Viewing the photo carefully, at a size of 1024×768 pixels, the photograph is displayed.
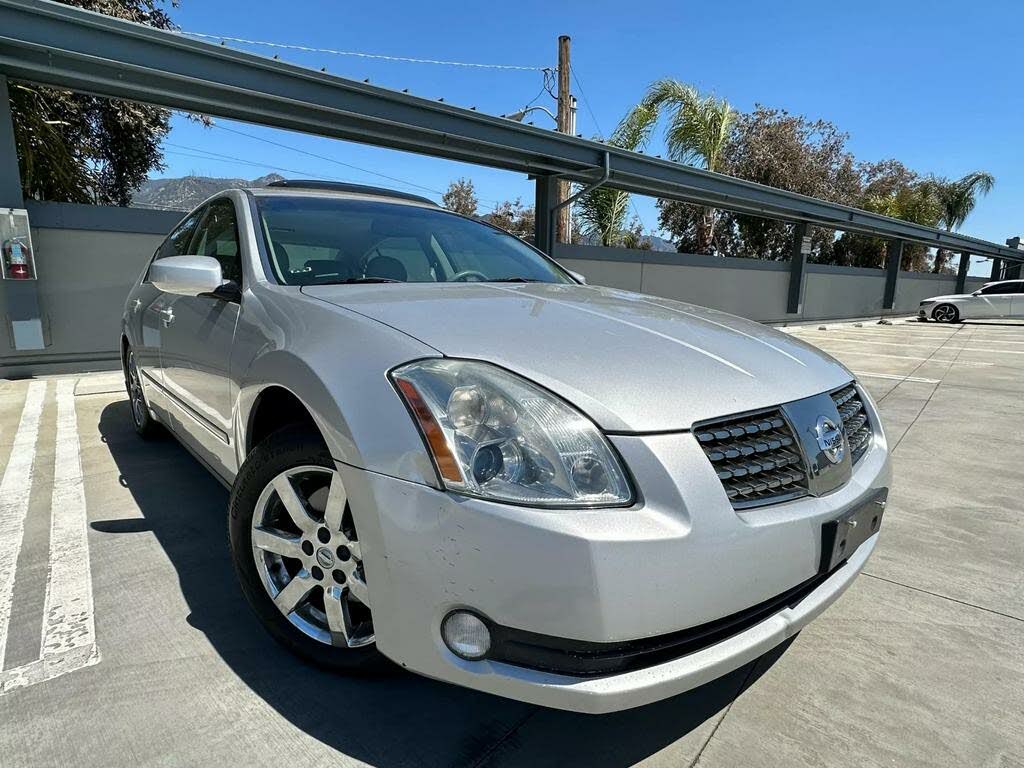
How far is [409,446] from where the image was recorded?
1.31 meters

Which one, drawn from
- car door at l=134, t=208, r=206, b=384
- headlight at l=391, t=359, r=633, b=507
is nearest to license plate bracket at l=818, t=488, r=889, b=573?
headlight at l=391, t=359, r=633, b=507

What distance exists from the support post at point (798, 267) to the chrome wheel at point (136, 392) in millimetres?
15590

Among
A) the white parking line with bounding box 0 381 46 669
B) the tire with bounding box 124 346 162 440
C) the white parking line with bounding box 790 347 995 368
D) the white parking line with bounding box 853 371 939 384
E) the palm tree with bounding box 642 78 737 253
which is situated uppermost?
the palm tree with bounding box 642 78 737 253

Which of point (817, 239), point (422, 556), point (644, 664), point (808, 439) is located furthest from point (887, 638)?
point (817, 239)

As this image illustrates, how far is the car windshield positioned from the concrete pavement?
128cm

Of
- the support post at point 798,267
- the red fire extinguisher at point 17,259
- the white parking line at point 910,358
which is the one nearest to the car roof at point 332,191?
the red fire extinguisher at point 17,259

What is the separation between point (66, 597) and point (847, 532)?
8.54ft

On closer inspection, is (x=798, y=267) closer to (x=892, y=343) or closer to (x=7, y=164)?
(x=892, y=343)

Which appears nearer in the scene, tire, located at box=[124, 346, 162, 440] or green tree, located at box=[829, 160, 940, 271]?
tire, located at box=[124, 346, 162, 440]

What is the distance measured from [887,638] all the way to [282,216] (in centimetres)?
276

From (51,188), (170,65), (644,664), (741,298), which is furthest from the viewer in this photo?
(741,298)

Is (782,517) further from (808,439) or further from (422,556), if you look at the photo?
(422,556)

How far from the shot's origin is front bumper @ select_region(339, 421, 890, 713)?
1.20 metres

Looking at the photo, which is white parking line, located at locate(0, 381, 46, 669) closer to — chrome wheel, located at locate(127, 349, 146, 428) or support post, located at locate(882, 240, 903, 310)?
chrome wheel, located at locate(127, 349, 146, 428)
